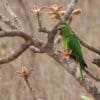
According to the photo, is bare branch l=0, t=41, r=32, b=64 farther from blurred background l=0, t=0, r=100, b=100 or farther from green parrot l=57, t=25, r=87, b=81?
blurred background l=0, t=0, r=100, b=100

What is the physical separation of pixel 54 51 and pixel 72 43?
11cm

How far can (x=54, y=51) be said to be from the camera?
51.4 inches

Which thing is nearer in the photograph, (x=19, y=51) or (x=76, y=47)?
(x=19, y=51)

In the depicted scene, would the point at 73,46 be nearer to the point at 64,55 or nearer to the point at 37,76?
the point at 64,55

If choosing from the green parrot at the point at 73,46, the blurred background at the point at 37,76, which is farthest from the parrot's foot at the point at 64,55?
the blurred background at the point at 37,76

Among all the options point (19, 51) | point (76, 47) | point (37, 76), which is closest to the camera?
point (19, 51)

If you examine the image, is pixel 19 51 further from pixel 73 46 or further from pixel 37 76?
pixel 37 76

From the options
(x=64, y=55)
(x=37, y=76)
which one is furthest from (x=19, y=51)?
(x=37, y=76)

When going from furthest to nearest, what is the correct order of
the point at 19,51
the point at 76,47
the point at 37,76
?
the point at 37,76 → the point at 76,47 → the point at 19,51

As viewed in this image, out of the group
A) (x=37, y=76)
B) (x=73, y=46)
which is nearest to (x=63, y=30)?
(x=73, y=46)

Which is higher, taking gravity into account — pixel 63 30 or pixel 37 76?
pixel 63 30

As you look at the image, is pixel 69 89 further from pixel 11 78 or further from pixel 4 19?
pixel 4 19

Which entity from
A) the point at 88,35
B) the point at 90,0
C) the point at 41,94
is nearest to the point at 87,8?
the point at 90,0

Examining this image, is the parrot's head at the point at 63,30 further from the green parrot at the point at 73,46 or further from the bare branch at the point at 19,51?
the bare branch at the point at 19,51
